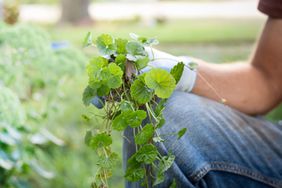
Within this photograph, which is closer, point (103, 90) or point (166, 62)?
point (103, 90)

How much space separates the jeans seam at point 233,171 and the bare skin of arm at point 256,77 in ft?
0.65

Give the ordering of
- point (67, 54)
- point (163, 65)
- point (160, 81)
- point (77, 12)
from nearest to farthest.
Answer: point (160, 81), point (163, 65), point (67, 54), point (77, 12)

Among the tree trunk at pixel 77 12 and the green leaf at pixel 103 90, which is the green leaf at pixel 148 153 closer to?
the green leaf at pixel 103 90

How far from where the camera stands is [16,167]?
2.07 meters

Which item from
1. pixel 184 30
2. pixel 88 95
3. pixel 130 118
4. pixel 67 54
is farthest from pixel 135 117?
pixel 184 30

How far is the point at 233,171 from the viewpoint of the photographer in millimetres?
1219

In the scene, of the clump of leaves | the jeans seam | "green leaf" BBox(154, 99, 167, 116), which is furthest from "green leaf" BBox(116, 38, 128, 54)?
the jeans seam

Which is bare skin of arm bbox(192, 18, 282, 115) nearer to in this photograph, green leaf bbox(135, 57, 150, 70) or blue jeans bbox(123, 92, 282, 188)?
blue jeans bbox(123, 92, 282, 188)

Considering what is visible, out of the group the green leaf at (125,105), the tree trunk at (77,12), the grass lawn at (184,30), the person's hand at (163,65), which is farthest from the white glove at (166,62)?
the tree trunk at (77,12)

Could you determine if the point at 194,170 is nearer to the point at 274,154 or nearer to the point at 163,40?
the point at 274,154

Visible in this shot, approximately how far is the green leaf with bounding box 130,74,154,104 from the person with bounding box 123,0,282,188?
16cm

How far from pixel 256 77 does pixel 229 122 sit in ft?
0.74

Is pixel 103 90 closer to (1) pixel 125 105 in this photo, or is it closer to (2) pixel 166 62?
(1) pixel 125 105

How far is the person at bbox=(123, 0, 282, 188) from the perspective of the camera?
1148 mm
